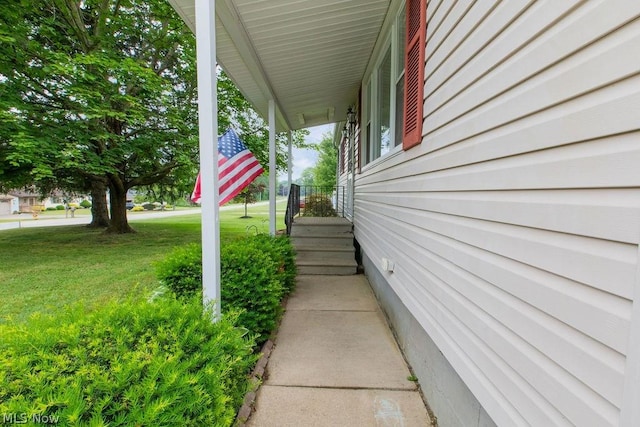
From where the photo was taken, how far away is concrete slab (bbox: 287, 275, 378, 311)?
4348 mm

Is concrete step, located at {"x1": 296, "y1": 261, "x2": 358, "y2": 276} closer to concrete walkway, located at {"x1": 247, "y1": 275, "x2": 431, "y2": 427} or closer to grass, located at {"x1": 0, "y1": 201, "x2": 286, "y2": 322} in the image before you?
grass, located at {"x1": 0, "y1": 201, "x2": 286, "y2": 322}

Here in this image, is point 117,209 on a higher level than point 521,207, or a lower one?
lower

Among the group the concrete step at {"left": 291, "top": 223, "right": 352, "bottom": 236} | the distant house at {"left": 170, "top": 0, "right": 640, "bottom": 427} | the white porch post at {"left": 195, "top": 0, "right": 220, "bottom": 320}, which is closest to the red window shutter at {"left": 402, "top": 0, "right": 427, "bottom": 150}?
the distant house at {"left": 170, "top": 0, "right": 640, "bottom": 427}

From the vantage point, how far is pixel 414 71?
282cm

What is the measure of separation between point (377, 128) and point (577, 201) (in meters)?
4.11

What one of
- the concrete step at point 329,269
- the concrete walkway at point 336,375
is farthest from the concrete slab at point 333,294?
the concrete step at point 329,269

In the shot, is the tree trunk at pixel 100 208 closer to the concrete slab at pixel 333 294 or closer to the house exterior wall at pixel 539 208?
the concrete slab at pixel 333 294

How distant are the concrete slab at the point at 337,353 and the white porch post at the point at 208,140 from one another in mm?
902

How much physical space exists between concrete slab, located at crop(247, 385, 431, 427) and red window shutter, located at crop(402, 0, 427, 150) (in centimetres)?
206

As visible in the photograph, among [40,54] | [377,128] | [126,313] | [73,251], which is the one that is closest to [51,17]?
[40,54]

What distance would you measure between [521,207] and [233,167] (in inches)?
128

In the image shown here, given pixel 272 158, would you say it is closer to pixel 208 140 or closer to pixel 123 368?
pixel 208 140

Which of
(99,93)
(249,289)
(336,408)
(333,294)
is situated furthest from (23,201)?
(336,408)

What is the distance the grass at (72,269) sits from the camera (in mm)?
4852
